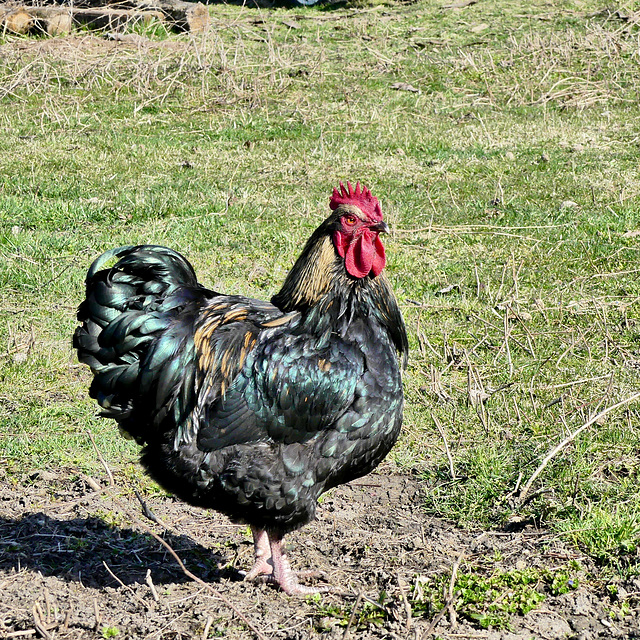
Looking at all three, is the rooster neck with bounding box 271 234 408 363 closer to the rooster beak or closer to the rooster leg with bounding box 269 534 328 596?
the rooster beak

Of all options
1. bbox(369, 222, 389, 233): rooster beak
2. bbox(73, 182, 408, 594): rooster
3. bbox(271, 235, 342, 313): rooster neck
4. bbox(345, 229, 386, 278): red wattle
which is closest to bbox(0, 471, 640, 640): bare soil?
bbox(73, 182, 408, 594): rooster

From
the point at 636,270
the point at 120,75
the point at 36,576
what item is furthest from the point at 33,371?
the point at 120,75

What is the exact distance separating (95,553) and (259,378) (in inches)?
52.6

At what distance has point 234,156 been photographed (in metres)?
10.5

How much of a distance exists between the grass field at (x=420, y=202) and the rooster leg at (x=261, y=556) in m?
0.99

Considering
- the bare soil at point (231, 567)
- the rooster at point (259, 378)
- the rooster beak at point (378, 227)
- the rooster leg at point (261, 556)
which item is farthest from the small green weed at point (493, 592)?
the rooster beak at point (378, 227)

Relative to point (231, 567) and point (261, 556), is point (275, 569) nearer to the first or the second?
point (261, 556)

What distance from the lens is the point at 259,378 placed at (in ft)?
12.0

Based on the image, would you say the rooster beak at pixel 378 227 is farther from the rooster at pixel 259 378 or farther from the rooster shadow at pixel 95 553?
the rooster shadow at pixel 95 553

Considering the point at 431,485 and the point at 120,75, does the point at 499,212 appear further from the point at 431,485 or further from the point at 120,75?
the point at 120,75

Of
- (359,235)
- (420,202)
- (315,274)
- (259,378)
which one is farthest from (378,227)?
(420,202)

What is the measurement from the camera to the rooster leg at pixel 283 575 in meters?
3.86

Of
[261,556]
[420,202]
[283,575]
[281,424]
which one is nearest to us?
[281,424]

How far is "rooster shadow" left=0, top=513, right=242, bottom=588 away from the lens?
3957 mm
